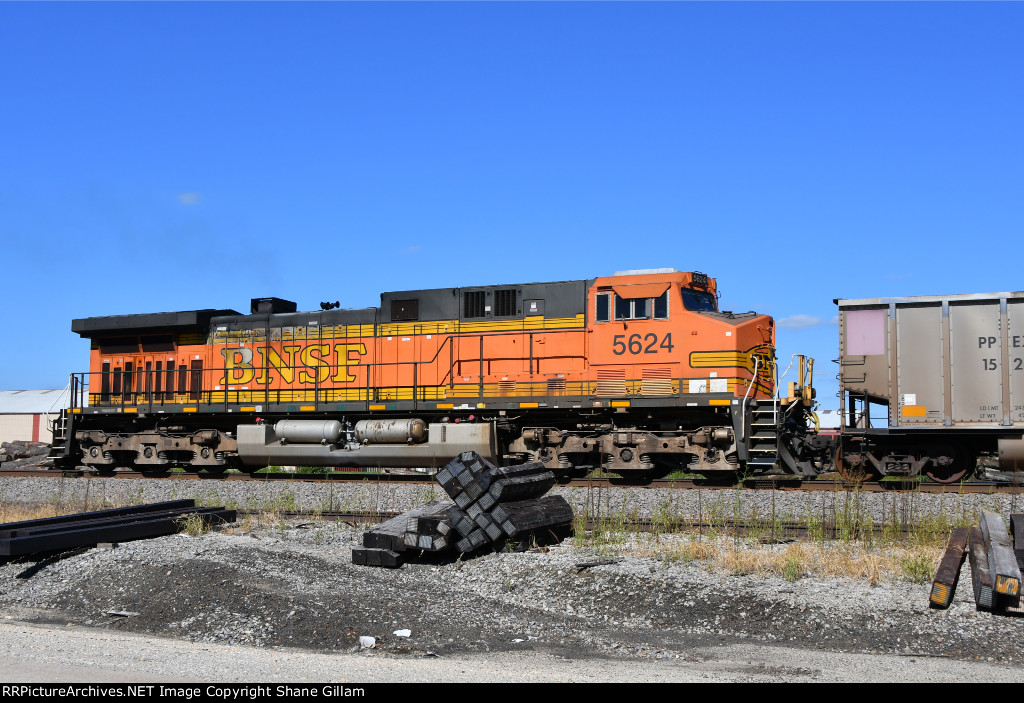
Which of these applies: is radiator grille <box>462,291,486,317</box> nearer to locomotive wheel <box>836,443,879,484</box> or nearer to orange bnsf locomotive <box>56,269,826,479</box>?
orange bnsf locomotive <box>56,269,826,479</box>

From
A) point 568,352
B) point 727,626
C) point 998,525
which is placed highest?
point 568,352

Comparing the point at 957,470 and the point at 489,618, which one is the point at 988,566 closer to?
the point at 489,618

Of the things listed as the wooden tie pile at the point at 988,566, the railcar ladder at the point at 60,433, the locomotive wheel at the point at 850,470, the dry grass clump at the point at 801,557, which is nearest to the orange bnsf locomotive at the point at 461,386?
the railcar ladder at the point at 60,433

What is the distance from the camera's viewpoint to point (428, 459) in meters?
17.4

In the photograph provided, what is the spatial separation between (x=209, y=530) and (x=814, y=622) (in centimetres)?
726

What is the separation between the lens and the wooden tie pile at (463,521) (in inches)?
351

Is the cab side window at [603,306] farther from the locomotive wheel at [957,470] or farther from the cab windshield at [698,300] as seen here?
the locomotive wheel at [957,470]

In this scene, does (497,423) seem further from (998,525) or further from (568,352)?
(998,525)

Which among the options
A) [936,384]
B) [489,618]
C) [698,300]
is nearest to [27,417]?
[698,300]

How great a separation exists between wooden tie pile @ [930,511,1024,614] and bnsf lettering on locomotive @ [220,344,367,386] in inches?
491

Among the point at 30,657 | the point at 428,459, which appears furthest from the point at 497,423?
the point at 30,657

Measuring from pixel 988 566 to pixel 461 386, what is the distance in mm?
11136
